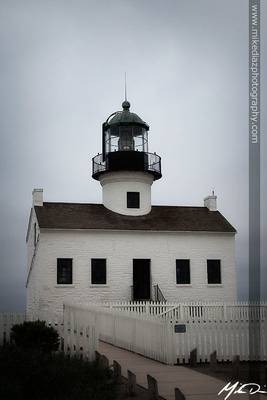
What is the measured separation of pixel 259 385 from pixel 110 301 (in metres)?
17.5

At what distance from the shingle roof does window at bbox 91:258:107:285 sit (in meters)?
1.63

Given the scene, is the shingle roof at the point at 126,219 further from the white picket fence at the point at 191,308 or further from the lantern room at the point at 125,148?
the white picket fence at the point at 191,308

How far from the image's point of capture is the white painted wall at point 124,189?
98.8 ft

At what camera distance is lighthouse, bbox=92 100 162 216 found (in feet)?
98.6

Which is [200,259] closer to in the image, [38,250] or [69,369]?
[38,250]

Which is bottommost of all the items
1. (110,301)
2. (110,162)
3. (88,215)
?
(110,301)

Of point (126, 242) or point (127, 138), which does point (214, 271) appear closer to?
point (126, 242)

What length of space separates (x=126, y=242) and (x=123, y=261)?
3.07 ft

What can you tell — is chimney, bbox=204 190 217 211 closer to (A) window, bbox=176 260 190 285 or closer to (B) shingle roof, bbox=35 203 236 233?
(B) shingle roof, bbox=35 203 236 233

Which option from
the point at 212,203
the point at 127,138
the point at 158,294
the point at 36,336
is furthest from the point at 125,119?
the point at 36,336

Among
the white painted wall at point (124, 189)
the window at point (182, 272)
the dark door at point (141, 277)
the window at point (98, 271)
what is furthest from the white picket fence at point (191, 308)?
the white painted wall at point (124, 189)

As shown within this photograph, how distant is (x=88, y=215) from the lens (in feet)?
95.1

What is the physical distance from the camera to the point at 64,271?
27062mm

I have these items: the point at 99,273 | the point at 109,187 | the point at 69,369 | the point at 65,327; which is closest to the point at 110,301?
the point at 99,273
